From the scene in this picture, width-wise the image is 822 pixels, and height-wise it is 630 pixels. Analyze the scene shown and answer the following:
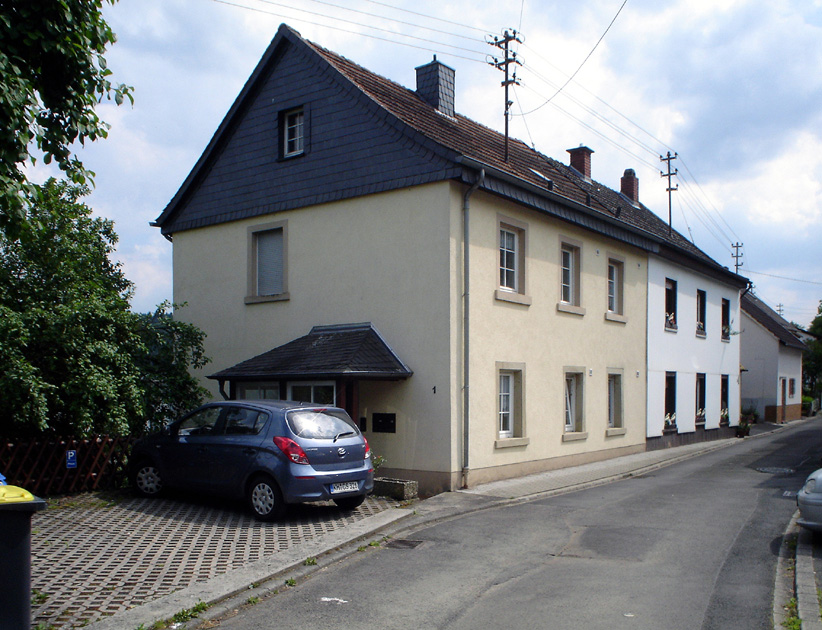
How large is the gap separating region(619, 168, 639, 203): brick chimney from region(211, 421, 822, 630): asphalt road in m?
18.9

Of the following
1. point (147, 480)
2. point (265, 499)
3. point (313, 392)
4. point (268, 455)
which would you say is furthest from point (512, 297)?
point (147, 480)

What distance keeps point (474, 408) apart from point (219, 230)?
774 cm

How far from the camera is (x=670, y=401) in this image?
23.9 m

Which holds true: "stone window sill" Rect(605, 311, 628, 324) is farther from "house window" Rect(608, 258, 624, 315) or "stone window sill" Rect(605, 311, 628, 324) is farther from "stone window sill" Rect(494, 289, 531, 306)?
"stone window sill" Rect(494, 289, 531, 306)

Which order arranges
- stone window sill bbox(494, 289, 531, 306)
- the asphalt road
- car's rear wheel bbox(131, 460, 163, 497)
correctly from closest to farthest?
the asphalt road → car's rear wheel bbox(131, 460, 163, 497) → stone window sill bbox(494, 289, 531, 306)

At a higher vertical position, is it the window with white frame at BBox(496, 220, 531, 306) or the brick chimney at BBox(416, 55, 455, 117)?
the brick chimney at BBox(416, 55, 455, 117)

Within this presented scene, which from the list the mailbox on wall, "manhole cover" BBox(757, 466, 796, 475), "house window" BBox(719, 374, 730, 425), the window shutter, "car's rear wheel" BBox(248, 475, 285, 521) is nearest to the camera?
"car's rear wheel" BBox(248, 475, 285, 521)

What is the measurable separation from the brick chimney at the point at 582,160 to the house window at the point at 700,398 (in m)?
7.95

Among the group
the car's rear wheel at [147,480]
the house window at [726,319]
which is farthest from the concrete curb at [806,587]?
the house window at [726,319]

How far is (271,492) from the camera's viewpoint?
10539mm

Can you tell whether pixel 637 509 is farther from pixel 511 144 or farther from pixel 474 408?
pixel 511 144

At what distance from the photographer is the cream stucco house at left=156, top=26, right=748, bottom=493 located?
14.1 metres

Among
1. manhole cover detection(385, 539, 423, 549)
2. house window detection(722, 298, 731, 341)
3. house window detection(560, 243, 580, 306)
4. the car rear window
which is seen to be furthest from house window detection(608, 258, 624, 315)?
manhole cover detection(385, 539, 423, 549)

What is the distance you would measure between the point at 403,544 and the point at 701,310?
67.0 feet
